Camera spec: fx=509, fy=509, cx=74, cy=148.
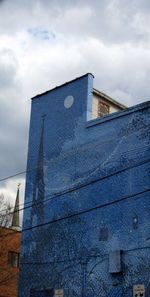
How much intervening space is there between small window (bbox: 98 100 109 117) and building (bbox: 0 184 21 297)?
13.5m

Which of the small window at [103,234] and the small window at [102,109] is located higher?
the small window at [102,109]

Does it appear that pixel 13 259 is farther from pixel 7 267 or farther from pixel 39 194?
pixel 39 194

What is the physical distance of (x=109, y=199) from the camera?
75.1 ft

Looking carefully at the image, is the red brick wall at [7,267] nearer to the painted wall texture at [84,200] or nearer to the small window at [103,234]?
the painted wall texture at [84,200]

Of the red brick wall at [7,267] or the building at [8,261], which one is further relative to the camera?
the building at [8,261]

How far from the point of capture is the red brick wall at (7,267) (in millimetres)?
37775

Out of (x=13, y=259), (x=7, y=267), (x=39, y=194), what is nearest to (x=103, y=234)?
(x=39, y=194)

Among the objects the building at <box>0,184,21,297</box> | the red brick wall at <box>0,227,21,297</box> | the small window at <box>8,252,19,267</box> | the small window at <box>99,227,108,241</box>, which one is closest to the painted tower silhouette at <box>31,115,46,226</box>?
the small window at <box>99,227,108,241</box>

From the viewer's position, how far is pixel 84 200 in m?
24.0

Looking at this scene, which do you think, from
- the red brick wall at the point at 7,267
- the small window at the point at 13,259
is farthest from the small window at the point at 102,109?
the small window at the point at 13,259

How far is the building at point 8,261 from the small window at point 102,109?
13520 mm

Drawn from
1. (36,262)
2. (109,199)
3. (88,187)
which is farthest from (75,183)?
(36,262)

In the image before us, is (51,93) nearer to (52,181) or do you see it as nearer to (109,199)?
(52,181)

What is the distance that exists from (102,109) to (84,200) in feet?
17.2
